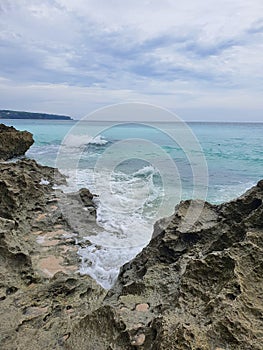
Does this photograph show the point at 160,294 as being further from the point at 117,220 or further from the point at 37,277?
the point at 117,220

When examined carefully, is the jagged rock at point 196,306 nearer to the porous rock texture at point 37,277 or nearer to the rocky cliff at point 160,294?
the rocky cliff at point 160,294

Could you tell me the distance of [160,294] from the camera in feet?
9.09

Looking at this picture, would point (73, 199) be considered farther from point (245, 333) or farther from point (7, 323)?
point (245, 333)

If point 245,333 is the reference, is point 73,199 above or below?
below

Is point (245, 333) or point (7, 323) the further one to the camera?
point (7, 323)

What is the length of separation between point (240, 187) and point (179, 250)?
30.5ft

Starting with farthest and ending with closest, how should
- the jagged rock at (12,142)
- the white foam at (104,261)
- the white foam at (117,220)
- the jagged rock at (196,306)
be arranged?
the jagged rock at (12,142)
the white foam at (117,220)
the white foam at (104,261)
the jagged rock at (196,306)

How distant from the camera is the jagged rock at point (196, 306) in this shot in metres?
1.86

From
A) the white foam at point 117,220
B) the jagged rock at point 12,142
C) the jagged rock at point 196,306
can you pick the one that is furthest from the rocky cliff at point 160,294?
the jagged rock at point 12,142

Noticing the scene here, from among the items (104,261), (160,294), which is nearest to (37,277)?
(104,261)

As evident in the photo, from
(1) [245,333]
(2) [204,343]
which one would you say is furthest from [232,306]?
(2) [204,343]

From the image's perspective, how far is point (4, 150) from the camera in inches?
592

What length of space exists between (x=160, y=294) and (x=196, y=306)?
603 mm

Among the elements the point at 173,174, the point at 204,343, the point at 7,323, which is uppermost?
the point at 204,343
